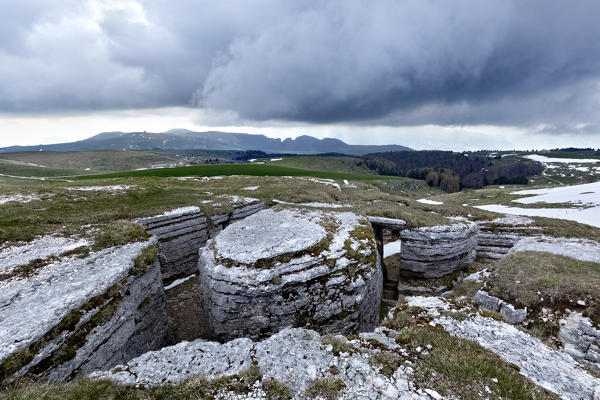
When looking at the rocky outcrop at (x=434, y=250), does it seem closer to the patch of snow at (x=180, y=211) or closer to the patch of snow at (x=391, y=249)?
the patch of snow at (x=391, y=249)

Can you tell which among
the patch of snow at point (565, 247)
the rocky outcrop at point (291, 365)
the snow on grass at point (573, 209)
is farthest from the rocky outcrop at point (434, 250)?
the snow on grass at point (573, 209)

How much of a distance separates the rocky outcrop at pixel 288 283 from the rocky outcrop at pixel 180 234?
6730mm

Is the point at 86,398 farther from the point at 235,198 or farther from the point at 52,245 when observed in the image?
the point at 235,198

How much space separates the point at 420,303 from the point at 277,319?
5.98 m

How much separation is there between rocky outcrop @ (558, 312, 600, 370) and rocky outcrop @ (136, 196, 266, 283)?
21825 millimetres

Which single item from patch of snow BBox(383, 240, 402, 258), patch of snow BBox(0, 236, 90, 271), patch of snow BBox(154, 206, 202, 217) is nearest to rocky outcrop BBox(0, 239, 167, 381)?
patch of snow BBox(0, 236, 90, 271)

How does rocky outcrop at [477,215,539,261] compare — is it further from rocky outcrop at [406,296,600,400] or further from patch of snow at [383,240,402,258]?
rocky outcrop at [406,296,600,400]

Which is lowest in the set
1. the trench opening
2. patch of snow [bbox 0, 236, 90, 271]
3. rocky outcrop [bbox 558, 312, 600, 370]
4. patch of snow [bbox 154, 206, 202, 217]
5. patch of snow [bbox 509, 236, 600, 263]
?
the trench opening

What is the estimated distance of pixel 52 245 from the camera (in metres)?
13.5

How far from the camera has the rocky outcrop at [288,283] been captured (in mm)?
11594

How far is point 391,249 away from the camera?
90.9 feet

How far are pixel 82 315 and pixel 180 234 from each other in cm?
1232

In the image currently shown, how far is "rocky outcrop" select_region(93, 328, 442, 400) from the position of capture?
6.14 m

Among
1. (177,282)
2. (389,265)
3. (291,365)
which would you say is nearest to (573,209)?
(389,265)
